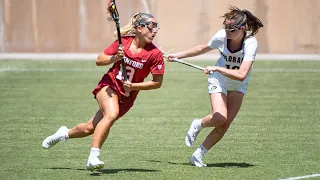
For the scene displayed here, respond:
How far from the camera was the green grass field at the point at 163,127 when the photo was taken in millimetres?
10328

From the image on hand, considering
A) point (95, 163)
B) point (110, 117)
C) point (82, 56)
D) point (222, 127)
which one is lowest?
point (82, 56)

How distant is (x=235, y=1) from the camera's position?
88.8 ft

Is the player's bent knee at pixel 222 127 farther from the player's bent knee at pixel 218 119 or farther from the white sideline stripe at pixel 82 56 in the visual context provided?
the white sideline stripe at pixel 82 56

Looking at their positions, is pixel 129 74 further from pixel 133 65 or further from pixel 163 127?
pixel 163 127

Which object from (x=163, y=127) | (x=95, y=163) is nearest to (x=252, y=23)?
(x=95, y=163)

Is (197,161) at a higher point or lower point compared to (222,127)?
lower

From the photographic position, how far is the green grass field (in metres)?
10.3

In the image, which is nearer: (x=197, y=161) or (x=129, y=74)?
(x=129, y=74)

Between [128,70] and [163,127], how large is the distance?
167 inches

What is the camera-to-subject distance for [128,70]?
10.0 meters

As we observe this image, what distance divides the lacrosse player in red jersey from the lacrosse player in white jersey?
2.68 ft

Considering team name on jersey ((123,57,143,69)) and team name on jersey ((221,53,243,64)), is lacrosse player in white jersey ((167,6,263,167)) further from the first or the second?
team name on jersey ((123,57,143,69))

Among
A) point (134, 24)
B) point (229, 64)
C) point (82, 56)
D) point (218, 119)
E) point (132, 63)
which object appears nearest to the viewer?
point (132, 63)

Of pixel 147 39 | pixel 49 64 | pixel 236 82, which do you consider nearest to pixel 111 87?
pixel 147 39
